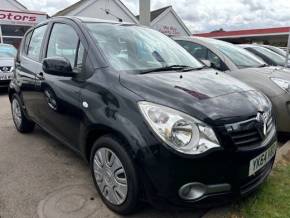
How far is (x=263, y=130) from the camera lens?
260 cm

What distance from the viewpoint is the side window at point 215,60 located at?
5.33 m

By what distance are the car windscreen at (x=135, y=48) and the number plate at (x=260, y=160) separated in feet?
4.11

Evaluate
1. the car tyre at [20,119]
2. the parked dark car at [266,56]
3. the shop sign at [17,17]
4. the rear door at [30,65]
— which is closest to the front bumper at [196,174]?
the rear door at [30,65]

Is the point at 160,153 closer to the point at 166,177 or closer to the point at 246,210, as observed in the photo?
the point at 166,177

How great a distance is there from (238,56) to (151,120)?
147 inches

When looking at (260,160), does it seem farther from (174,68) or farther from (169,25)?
(169,25)

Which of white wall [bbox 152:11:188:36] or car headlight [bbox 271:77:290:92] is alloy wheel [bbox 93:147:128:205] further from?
white wall [bbox 152:11:188:36]

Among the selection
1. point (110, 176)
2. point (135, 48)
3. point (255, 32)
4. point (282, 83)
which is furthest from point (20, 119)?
point (255, 32)

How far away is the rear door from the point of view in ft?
13.4

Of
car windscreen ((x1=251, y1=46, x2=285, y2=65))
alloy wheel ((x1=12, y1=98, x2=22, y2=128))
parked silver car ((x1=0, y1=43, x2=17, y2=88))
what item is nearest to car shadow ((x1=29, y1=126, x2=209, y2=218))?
alloy wheel ((x1=12, y1=98, x2=22, y2=128))

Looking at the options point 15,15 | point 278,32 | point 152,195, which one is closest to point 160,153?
point 152,195

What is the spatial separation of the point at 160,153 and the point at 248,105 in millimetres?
894

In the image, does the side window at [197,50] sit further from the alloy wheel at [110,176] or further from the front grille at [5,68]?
the front grille at [5,68]

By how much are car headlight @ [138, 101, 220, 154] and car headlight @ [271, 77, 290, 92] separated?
8.52 ft
